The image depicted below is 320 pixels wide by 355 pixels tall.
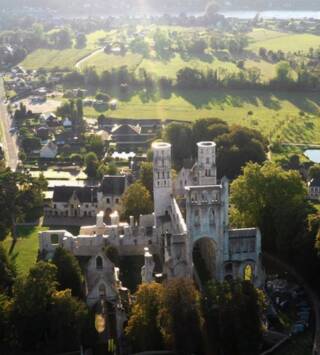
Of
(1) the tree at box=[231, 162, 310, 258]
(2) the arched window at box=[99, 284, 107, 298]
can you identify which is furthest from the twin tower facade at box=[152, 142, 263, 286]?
(2) the arched window at box=[99, 284, 107, 298]

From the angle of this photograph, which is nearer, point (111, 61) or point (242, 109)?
point (242, 109)

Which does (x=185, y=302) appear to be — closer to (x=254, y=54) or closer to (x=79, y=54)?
(x=254, y=54)

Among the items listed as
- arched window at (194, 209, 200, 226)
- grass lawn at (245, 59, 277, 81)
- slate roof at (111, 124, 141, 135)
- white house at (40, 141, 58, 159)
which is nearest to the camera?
arched window at (194, 209, 200, 226)

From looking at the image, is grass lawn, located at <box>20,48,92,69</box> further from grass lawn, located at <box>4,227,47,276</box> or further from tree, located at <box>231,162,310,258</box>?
tree, located at <box>231,162,310,258</box>

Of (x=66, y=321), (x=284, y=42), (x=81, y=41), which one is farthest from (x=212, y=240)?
(x=81, y=41)

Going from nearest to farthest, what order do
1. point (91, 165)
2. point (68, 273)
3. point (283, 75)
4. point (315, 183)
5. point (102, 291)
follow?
point (102, 291), point (68, 273), point (315, 183), point (91, 165), point (283, 75)

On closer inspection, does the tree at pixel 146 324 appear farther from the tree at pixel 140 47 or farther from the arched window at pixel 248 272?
the tree at pixel 140 47

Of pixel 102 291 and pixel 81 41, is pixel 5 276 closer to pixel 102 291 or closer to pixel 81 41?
pixel 102 291
